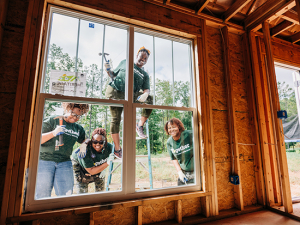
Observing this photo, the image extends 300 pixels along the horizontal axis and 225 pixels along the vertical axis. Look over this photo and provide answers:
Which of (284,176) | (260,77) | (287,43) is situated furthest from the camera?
(287,43)

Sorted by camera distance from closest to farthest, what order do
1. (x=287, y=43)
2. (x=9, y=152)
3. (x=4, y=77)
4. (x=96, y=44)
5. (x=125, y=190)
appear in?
(x=9, y=152), (x=4, y=77), (x=125, y=190), (x=96, y=44), (x=287, y=43)

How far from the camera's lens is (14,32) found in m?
1.73

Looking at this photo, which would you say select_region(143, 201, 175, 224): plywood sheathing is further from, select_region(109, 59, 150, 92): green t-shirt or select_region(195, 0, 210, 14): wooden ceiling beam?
select_region(195, 0, 210, 14): wooden ceiling beam

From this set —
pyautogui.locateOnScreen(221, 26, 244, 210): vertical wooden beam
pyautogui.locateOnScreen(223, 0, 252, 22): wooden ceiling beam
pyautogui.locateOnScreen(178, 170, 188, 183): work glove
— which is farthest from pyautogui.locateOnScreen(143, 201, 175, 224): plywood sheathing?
pyautogui.locateOnScreen(223, 0, 252, 22): wooden ceiling beam

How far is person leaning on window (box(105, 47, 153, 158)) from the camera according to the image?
1970 mm

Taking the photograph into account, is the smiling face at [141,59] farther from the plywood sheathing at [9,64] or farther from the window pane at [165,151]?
the plywood sheathing at [9,64]

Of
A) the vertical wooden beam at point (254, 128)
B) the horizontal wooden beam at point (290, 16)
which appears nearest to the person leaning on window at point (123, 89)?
the vertical wooden beam at point (254, 128)

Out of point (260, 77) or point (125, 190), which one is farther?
point (260, 77)

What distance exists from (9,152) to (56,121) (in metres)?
0.47

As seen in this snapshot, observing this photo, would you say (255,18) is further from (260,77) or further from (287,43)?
(287,43)

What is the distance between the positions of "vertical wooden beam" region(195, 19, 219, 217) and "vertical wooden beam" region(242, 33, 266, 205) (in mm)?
849

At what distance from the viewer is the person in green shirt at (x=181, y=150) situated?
2193mm

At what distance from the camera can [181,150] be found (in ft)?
7.36

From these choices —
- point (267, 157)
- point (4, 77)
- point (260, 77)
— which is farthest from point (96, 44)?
point (267, 157)
